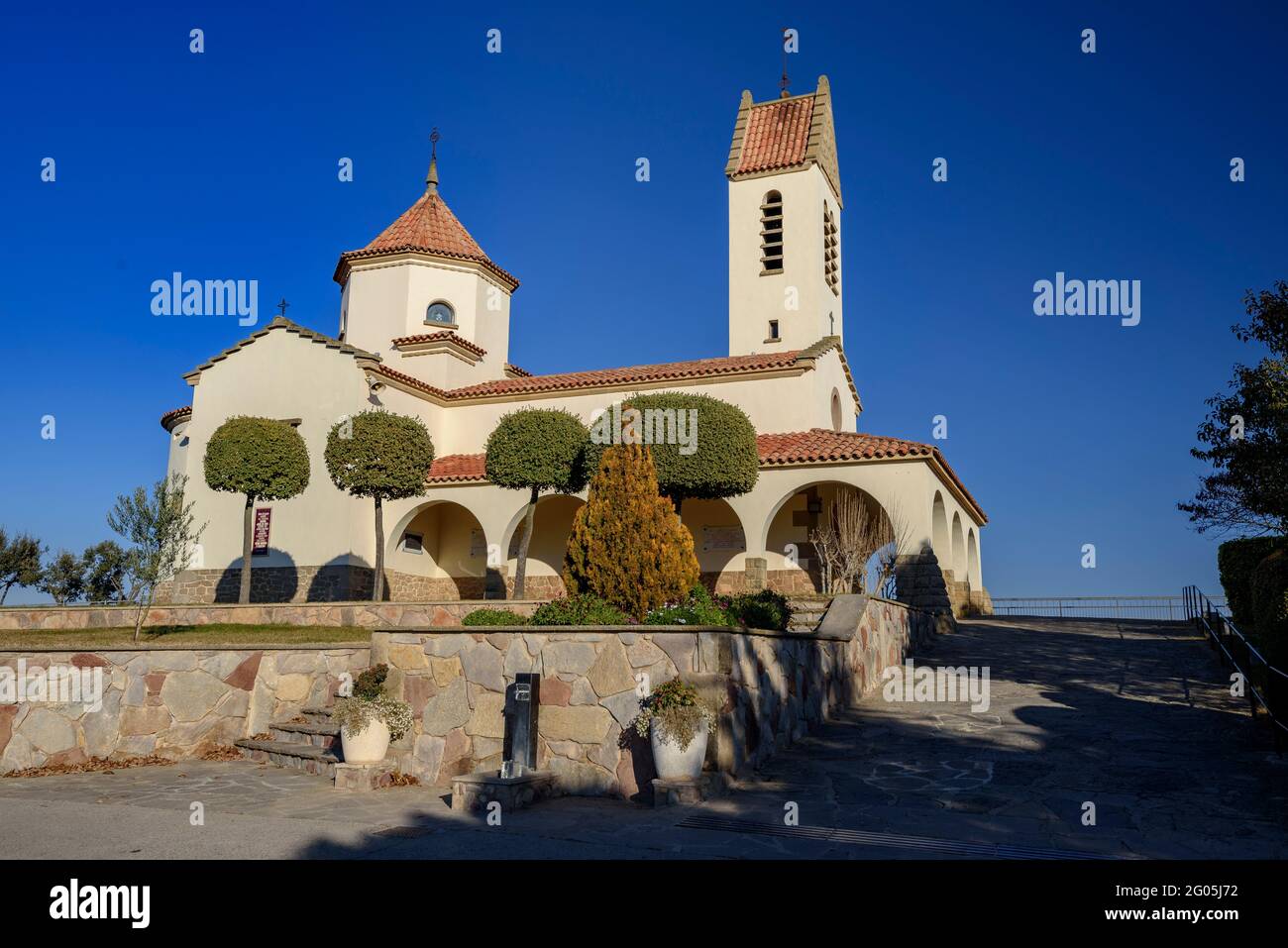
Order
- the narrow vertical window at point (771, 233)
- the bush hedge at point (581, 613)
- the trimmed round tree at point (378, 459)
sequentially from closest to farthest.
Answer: the bush hedge at point (581, 613) → the trimmed round tree at point (378, 459) → the narrow vertical window at point (771, 233)

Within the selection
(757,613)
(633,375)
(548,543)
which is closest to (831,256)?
(633,375)

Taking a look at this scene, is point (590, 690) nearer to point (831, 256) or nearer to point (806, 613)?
point (806, 613)

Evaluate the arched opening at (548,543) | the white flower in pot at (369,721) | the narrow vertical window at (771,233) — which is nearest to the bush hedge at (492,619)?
the white flower in pot at (369,721)

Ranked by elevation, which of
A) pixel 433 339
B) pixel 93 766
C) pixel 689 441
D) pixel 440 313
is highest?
pixel 440 313

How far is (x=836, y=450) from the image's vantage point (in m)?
21.7

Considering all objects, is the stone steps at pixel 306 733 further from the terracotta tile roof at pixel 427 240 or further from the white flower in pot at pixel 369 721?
A: the terracotta tile roof at pixel 427 240

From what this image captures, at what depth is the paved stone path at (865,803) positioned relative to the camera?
20.4 ft

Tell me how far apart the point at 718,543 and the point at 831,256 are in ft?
39.3

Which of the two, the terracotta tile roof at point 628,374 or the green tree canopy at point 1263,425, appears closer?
the green tree canopy at point 1263,425

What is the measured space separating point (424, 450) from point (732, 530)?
8.10m

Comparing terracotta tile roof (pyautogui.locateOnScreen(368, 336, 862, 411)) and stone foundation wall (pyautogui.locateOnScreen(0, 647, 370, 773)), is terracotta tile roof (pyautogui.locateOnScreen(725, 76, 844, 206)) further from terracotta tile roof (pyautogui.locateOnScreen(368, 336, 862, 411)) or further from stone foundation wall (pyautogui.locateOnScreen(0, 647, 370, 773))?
stone foundation wall (pyautogui.locateOnScreen(0, 647, 370, 773))

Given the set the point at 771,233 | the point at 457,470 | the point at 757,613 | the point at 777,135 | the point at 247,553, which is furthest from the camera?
the point at 777,135

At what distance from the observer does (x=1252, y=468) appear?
553 inches

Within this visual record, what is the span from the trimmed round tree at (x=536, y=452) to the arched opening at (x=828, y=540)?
203 inches
